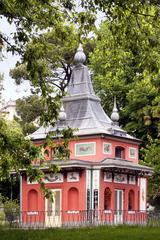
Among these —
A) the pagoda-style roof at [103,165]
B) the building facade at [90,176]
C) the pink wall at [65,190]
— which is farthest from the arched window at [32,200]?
the pagoda-style roof at [103,165]

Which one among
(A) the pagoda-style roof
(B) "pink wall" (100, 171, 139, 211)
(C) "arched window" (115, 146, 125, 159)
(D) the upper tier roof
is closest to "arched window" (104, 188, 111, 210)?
(B) "pink wall" (100, 171, 139, 211)

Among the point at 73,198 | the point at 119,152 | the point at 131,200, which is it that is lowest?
the point at 131,200

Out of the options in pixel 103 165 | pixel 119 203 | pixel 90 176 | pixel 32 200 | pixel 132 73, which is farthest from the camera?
pixel 132 73

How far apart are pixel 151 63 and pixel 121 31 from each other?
117 cm

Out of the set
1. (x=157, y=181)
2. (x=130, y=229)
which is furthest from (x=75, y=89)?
(x=130, y=229)

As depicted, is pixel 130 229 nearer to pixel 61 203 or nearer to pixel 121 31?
pixel 121 31

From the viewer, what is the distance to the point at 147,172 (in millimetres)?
36844

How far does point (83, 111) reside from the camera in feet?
120

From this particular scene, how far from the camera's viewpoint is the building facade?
33375 millimetres

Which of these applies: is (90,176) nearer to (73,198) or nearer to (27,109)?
(73,198)

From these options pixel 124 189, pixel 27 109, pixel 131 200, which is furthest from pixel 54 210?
pixel 27 109

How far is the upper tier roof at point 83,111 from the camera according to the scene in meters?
35.6

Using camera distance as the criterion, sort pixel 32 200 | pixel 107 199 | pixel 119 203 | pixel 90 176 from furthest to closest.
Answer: pixel 32 200, pixel 119 203, pixel 107 199, pixel 90 176

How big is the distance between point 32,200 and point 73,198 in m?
3.00
